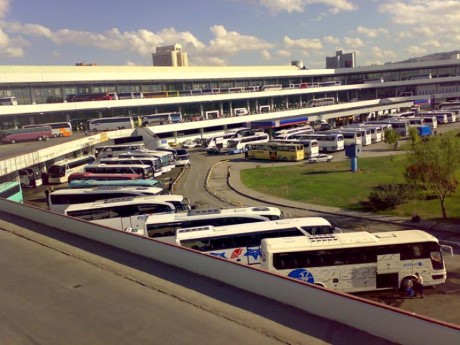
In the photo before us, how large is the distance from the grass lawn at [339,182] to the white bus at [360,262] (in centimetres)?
864

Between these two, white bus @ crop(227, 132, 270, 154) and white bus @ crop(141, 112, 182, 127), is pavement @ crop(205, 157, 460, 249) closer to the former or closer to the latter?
white bus @ crop(227, 132, 270, 154)

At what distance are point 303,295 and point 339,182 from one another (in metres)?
22.3

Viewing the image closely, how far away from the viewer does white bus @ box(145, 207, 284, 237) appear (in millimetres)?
18078

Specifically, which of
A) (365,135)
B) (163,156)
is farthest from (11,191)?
(365,135)

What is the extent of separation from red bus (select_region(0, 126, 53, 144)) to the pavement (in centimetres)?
2066

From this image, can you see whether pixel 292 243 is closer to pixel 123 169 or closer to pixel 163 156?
pixel 123 169

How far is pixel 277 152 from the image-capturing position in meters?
44.7

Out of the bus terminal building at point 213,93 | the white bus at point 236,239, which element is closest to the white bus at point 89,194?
the white bus at point 236,239

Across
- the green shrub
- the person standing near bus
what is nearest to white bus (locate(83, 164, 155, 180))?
the green shrub

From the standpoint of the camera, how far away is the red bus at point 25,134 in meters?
47.0

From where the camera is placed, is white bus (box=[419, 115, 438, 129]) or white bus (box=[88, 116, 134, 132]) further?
white bus (box=[419, 115, 438, 129])

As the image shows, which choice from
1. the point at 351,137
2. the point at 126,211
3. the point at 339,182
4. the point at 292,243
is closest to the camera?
the point at 292,243

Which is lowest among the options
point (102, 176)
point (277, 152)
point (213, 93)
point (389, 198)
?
point (389, 198)

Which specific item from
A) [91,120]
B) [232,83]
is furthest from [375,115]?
[91,120]
